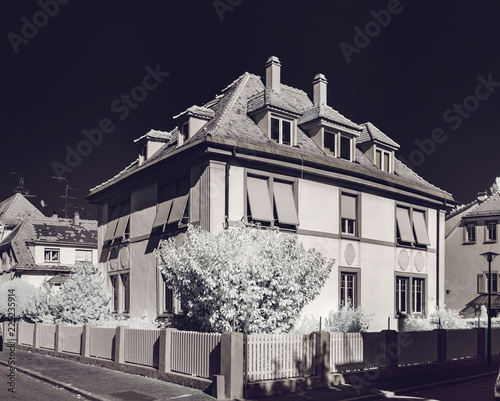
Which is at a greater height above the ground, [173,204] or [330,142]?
[330,142]

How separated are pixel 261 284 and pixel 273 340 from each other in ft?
6.91

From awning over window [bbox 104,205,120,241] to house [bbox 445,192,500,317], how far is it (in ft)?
92.8

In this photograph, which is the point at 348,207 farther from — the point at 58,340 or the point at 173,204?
the point at 58,340

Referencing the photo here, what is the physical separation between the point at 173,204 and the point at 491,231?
30.4 m

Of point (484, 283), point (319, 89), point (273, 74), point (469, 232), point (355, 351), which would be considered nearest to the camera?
point (355, 351)

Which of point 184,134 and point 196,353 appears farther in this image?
point 184,134

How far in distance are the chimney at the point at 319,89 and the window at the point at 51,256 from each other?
106 ft

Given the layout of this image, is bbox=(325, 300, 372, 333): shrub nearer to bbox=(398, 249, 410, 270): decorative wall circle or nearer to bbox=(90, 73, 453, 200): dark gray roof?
bbox=(398, 249, 410, 270): decorative wall circle

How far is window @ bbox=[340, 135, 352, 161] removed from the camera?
26.2 metres

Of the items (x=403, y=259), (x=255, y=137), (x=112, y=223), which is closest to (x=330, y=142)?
(x=255, y=137)

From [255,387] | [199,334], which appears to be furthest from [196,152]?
[255,387]

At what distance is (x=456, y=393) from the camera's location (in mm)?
14445

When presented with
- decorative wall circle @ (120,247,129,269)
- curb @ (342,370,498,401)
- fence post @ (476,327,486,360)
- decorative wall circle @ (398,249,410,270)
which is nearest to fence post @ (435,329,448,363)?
curb @ (342,370,498,401)

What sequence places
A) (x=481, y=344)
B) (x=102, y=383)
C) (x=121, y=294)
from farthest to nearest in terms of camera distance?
(x=121, y=294)
(x=481, y=344)
(x=102, y=383)
